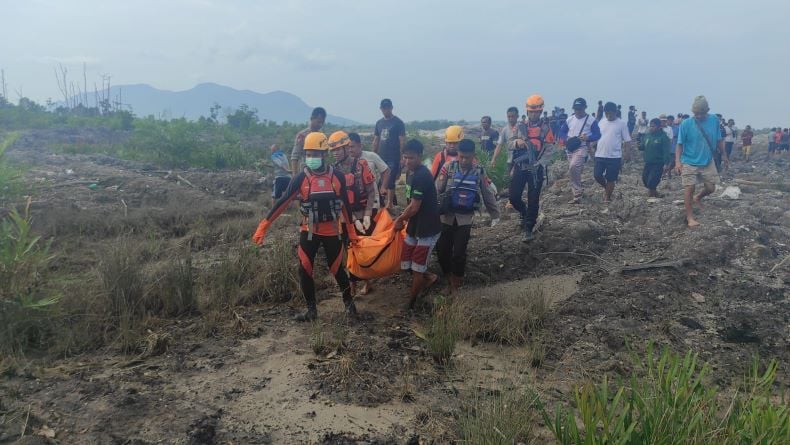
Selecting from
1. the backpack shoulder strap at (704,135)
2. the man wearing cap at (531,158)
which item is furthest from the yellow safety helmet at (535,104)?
the backpack shoulder strap at (704,135)

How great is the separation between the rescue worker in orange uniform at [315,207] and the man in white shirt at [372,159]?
0.99 metres

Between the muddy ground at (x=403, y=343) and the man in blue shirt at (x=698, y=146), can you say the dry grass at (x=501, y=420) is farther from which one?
the man in blue shirt at (x=698, y=146)

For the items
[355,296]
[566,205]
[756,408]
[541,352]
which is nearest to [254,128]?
[566,205]

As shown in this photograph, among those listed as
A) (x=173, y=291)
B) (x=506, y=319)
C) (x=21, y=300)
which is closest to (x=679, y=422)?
(x=506, y=319)

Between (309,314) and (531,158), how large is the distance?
3522 millimetres

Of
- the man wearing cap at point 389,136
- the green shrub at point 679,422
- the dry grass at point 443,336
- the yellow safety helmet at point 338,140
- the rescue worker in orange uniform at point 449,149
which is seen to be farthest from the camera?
the man wearing cap at point 389,136

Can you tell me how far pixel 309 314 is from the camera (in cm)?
502

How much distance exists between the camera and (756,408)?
2309 mm

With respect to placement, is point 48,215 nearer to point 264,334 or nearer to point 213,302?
point 213,302

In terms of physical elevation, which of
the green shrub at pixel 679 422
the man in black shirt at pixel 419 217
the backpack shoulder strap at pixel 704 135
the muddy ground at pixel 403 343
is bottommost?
the muddy ground at pixel 403 343

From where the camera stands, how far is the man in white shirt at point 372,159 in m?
5.90

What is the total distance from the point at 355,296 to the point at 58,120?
25603mm

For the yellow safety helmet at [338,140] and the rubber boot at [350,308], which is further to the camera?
the yellow safety helmet at [338,140]

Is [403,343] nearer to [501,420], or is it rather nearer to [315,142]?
[501,420]
